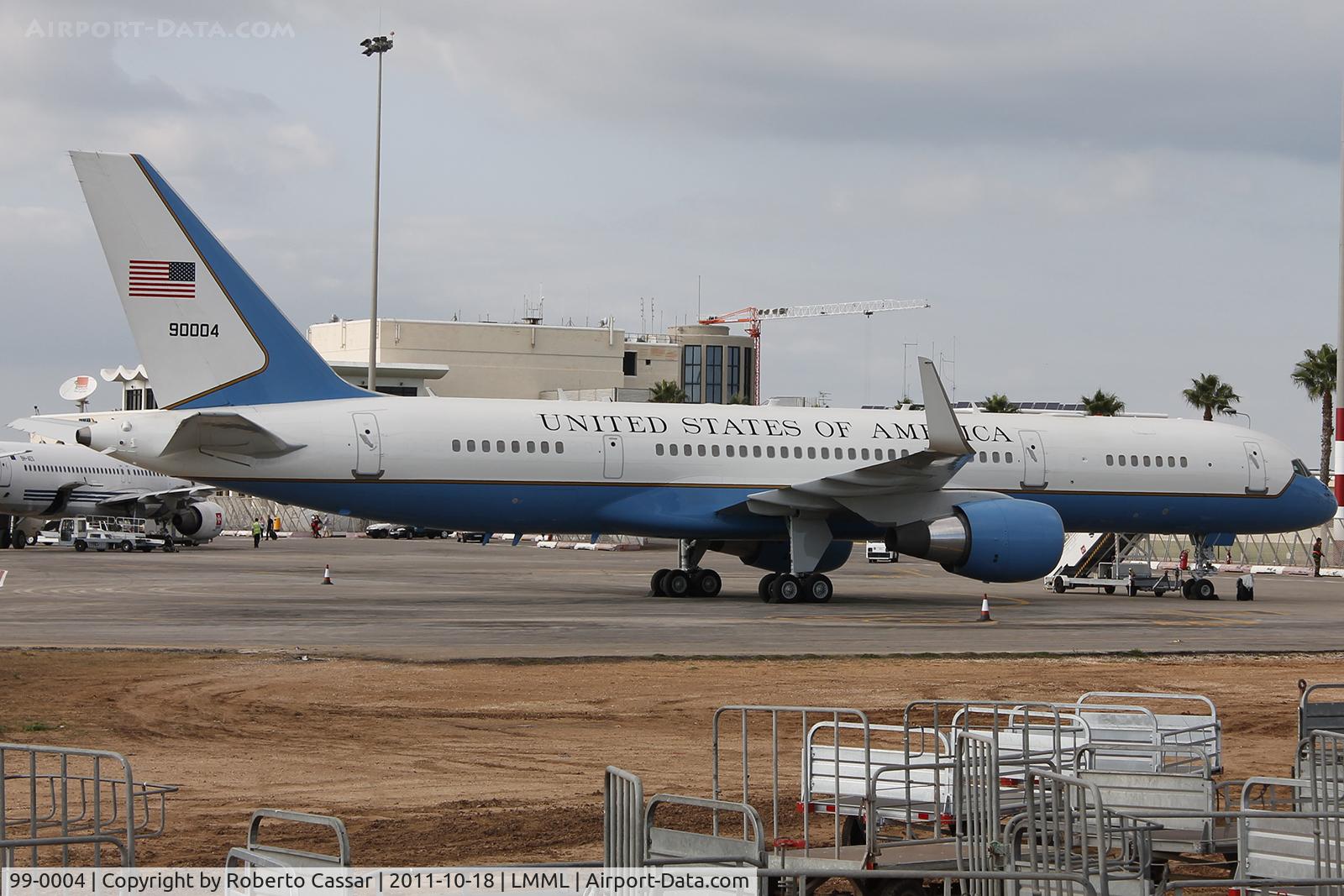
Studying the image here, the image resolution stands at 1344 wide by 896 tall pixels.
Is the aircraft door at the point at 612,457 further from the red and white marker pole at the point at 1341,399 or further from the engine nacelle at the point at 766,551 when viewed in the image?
the red and white marker pole at the point at 1341,399

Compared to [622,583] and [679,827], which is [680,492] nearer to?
[622,583]

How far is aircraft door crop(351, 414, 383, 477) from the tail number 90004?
2.67 metres

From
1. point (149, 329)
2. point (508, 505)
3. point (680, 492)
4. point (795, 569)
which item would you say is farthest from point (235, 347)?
point (795, 569)

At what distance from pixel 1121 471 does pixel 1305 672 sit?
13221 millimetres

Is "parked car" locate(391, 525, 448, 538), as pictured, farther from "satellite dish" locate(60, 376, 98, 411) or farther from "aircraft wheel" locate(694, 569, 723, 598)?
"aircraft wheel" locate(694, 569, 723, 598)

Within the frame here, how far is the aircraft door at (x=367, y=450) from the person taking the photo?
24.9 metres

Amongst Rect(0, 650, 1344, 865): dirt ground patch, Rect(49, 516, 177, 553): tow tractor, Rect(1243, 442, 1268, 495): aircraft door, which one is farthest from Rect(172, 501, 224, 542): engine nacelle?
Rect(0, 650, 1344, 865): dirt ground patch

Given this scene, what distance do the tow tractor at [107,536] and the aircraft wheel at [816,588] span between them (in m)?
33.9

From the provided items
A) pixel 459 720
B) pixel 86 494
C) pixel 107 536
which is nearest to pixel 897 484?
pixel 459 720

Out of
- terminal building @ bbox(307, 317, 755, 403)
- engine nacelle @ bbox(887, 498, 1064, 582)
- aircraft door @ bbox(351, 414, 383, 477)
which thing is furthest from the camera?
terminal building @ bbox(307, 317, 755, 403)

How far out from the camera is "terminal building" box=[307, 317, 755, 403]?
103 meters

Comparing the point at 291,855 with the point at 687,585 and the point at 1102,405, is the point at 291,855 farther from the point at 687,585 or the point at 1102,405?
the point at 1102,405

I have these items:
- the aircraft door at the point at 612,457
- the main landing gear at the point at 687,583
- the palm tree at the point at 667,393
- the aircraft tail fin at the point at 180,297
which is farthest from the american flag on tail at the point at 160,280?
the palm tree at the point at 667,393

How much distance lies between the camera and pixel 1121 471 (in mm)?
30500
